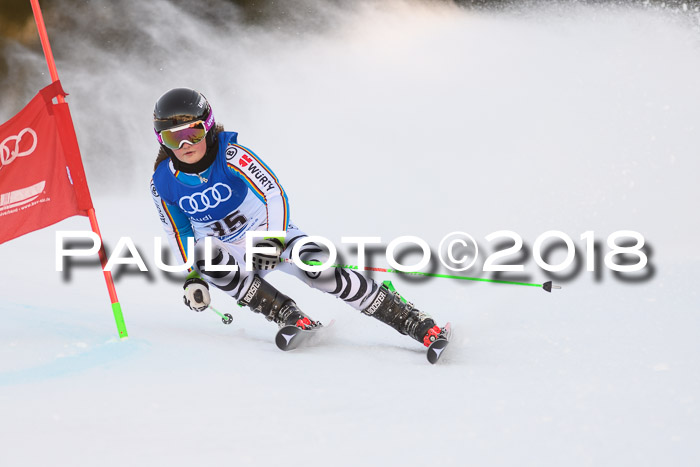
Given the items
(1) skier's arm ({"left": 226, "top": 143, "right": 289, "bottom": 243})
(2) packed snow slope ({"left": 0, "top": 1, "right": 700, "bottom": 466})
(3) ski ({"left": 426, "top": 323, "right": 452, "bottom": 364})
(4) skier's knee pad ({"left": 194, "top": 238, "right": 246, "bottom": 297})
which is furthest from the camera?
(4) skier's knee pad ({"left": 194, "top": 238, "right": 246, "bottom": 297})

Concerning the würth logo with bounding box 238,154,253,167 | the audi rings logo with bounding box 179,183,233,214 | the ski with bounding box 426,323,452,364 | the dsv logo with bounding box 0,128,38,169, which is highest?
the dsv logo with bounding box 0,128,38,169

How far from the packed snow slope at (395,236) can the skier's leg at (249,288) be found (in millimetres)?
194

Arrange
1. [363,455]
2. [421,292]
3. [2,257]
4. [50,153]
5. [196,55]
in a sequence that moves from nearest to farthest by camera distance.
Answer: [363,455] → [50,153] → [421,292] → [2,257] → [196,55]

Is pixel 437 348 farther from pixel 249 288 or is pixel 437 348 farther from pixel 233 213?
pixel 233 213

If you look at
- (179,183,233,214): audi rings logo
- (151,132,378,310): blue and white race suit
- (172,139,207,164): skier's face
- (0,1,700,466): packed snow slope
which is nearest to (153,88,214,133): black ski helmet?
(172,139,207,164): skier's face

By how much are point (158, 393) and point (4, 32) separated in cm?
1326

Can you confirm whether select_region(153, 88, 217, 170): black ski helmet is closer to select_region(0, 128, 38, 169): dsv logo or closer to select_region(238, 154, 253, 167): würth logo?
select_region(238, 154, 253, 167): würth logo

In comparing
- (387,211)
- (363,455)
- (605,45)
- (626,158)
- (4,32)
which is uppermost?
(4,32)

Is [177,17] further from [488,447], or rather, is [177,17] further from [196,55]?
[488,447]

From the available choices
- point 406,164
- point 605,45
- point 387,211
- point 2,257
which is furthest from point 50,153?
point 605,45

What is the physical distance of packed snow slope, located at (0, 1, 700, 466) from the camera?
232cm

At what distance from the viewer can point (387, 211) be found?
8.90 m

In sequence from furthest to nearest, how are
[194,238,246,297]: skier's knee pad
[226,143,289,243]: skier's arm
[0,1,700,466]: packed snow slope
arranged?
[194,238,246,297]: skier's knee pad < [226,143,289,243]: skier's arm < [0,1,700,466]: packed snow slope

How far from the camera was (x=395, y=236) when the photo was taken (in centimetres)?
788
